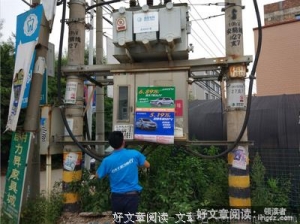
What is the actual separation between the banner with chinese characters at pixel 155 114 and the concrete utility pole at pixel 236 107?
1.12 m

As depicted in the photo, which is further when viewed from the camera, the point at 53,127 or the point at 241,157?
the point at 53,127

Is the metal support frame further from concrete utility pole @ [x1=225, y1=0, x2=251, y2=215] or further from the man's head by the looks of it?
the man's head

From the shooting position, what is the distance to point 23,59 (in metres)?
5.76

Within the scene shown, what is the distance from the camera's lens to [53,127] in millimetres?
6035

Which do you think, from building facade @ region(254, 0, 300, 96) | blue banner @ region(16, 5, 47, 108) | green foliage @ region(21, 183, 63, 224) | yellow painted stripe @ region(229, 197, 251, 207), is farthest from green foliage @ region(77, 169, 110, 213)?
building facade @ region(254, 0, 300, 96)

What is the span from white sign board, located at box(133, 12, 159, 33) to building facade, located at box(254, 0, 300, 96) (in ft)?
39.9

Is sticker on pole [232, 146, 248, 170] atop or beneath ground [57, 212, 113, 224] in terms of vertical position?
atop

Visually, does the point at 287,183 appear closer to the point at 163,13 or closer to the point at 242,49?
the point at 242,49

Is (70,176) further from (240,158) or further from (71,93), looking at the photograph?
(240,158)

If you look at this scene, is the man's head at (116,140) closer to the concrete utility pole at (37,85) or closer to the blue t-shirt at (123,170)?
the blue t-shirt at (123,170)

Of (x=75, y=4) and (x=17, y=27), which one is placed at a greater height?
(x=75, y=4)

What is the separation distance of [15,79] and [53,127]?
1199 mm

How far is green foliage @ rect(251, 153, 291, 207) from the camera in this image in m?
5.72

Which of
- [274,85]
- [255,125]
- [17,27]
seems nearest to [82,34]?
[17,27]
